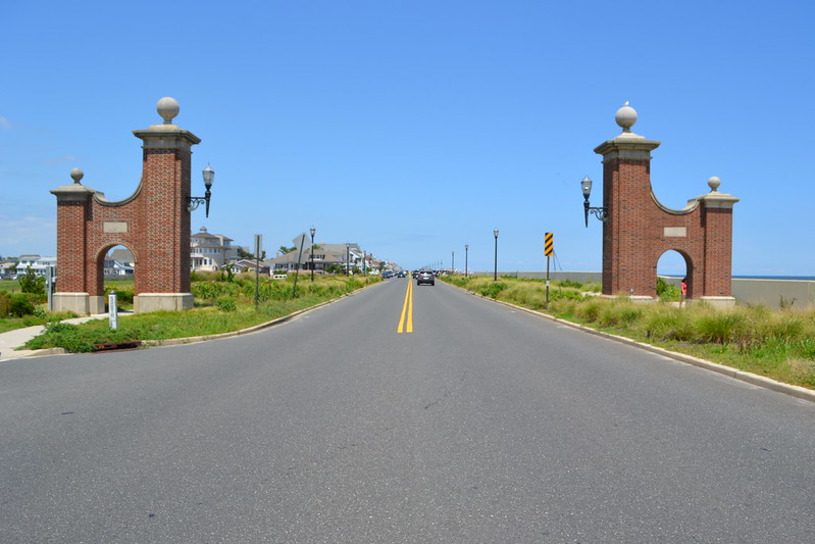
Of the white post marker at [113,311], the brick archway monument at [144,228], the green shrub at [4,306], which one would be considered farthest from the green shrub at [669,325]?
the green shrub at [4,306]

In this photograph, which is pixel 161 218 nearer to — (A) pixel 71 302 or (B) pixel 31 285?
(A) pixel 71 302

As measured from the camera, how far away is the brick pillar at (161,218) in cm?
2603

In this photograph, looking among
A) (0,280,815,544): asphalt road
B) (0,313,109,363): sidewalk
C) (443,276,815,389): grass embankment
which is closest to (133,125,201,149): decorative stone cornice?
(0,313,109,363): sidewalk

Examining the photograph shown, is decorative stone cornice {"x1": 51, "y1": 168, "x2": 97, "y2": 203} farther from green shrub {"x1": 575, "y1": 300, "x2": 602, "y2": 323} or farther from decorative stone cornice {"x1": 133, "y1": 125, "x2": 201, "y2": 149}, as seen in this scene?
green shrub {"x1": 575, "y1": 300, "x2": 602, "y2": 323}

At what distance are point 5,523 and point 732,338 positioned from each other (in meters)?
13.4

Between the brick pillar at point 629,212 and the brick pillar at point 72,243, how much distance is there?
20.3m

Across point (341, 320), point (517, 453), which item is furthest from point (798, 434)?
point (341, 320)

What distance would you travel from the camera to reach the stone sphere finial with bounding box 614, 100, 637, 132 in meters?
27.2

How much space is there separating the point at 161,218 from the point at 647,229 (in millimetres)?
18839

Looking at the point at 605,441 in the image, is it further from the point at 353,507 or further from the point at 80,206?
the point at 80,206

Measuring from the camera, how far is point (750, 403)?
8.90m

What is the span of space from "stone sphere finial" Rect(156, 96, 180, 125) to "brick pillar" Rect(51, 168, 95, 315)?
3987mm

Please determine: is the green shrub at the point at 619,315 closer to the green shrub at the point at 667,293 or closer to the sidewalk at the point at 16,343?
the green shrub at the point at 667,293

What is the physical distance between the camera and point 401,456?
245 inches
